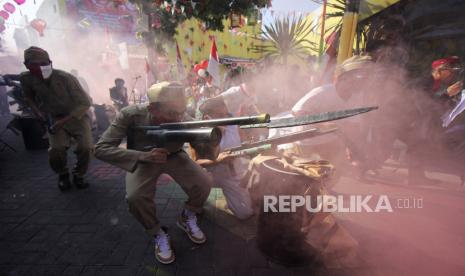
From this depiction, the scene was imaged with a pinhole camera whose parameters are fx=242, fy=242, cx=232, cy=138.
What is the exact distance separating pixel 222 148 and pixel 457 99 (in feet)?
16.7

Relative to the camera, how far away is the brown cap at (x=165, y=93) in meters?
2.39

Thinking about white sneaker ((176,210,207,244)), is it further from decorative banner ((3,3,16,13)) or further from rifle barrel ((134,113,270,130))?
decorative banner ((3,3,16,13))

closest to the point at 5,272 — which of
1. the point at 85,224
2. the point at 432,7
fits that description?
the point at 85,224

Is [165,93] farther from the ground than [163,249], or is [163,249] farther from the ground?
[165,93]

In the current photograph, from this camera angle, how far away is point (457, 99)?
4957 mm

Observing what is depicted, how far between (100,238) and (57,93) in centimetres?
248

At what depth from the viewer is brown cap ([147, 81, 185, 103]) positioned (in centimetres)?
239

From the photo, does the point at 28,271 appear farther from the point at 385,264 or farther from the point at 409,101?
the point at 409,101

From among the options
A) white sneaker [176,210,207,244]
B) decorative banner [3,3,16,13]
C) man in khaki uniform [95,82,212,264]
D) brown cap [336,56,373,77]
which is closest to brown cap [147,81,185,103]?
man in khaki uniform [95,82,212,264]

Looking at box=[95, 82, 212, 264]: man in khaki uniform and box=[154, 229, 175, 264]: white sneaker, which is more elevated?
box=[95, 82, 212, 264]: man in khaki uniform

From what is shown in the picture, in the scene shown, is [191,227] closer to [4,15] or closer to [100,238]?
[100,238]

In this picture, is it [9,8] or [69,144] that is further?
[9,8]

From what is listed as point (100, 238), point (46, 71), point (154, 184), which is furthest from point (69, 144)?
point (154, 184)

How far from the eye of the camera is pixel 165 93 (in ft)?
7.85
